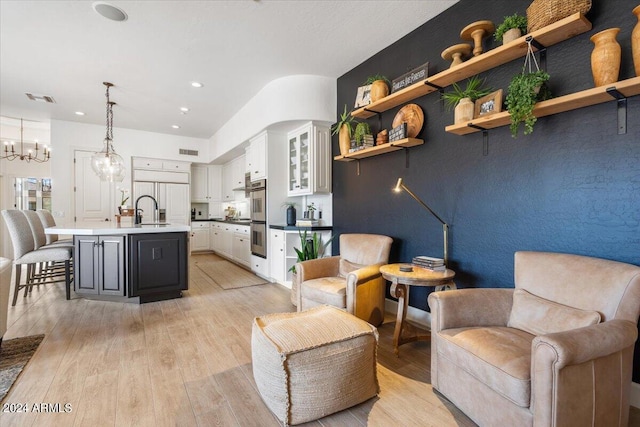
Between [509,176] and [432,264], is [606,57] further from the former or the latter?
[432,264]

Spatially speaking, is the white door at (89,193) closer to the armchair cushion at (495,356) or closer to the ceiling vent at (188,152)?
the ceiling vent at (188,152)

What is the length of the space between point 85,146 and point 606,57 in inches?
314

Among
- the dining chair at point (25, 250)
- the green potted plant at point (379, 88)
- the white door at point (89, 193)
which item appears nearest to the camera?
the green potted plant at point (379, 88)

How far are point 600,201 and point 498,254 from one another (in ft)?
2.38

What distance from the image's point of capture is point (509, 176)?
2.27 meters

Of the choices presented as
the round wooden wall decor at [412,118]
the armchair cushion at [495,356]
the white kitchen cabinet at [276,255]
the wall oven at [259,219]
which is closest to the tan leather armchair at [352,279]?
the armchair cushion at [495,356]

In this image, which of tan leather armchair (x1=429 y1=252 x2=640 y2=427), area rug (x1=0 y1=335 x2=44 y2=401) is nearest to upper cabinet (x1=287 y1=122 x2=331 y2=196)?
tan leather armchair (x1=429 y1=252 x2=640 y2=427)

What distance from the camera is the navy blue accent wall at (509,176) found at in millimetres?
1772

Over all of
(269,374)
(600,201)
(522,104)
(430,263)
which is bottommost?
(269,374)

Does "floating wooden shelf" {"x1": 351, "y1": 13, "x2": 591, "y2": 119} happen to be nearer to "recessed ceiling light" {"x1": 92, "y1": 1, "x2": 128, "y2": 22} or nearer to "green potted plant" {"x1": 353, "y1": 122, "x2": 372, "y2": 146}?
"green potted plant" {"x1": 353, "y1": 122, "x2": 372, "y2": 146}

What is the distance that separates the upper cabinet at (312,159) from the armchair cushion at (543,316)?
2782 millimetres

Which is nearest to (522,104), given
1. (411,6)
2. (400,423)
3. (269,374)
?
(411,6)

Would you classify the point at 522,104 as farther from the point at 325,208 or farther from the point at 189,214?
the point at 189,214

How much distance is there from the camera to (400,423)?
158cm
